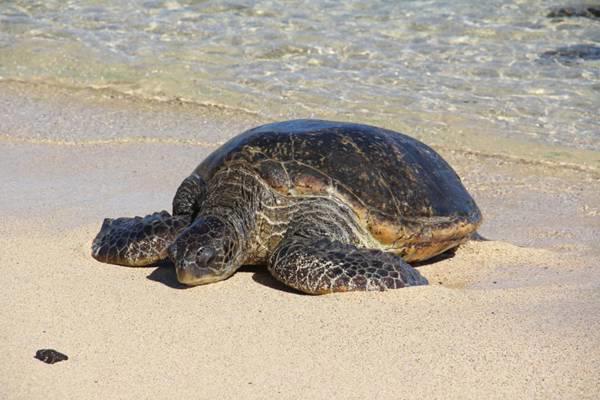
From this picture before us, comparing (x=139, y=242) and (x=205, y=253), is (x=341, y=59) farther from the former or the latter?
(x=205, y=253)

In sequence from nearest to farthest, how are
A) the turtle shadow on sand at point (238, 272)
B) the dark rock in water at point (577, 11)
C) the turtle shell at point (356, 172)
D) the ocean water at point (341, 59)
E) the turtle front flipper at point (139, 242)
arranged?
the turtle shadow on sand at point (238, 272), the turtle front flipper at point (139, 242), the turtle shell at point (356, 172), the ocean water at point (341, 59), the dark rock in water at point (577, 11)

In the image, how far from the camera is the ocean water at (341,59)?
902cm

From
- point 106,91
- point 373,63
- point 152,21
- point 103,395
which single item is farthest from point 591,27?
point 103,395

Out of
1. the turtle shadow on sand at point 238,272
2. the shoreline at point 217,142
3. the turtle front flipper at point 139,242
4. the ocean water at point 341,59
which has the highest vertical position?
the turtle front flipper at point 139,242

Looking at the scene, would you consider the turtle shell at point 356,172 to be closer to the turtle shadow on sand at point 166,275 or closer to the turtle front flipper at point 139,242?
the turtle front flipper at point 139,242

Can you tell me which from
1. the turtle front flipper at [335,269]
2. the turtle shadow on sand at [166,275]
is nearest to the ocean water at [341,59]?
the turtle front flipper at [335,269]

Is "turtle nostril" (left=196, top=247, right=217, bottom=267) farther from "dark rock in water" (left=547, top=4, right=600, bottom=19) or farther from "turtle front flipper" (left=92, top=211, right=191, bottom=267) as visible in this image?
"dark rock in water" (left=547, top=4, right=600, bottom=19)

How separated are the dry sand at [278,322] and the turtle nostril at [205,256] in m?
0.15

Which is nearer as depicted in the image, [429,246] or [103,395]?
[103,395]

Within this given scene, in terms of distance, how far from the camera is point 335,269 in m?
4.57

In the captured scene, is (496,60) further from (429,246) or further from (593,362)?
(593,362)

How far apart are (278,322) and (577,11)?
9.82 m

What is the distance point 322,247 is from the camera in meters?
4.79

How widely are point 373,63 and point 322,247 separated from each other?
5.87 meters
